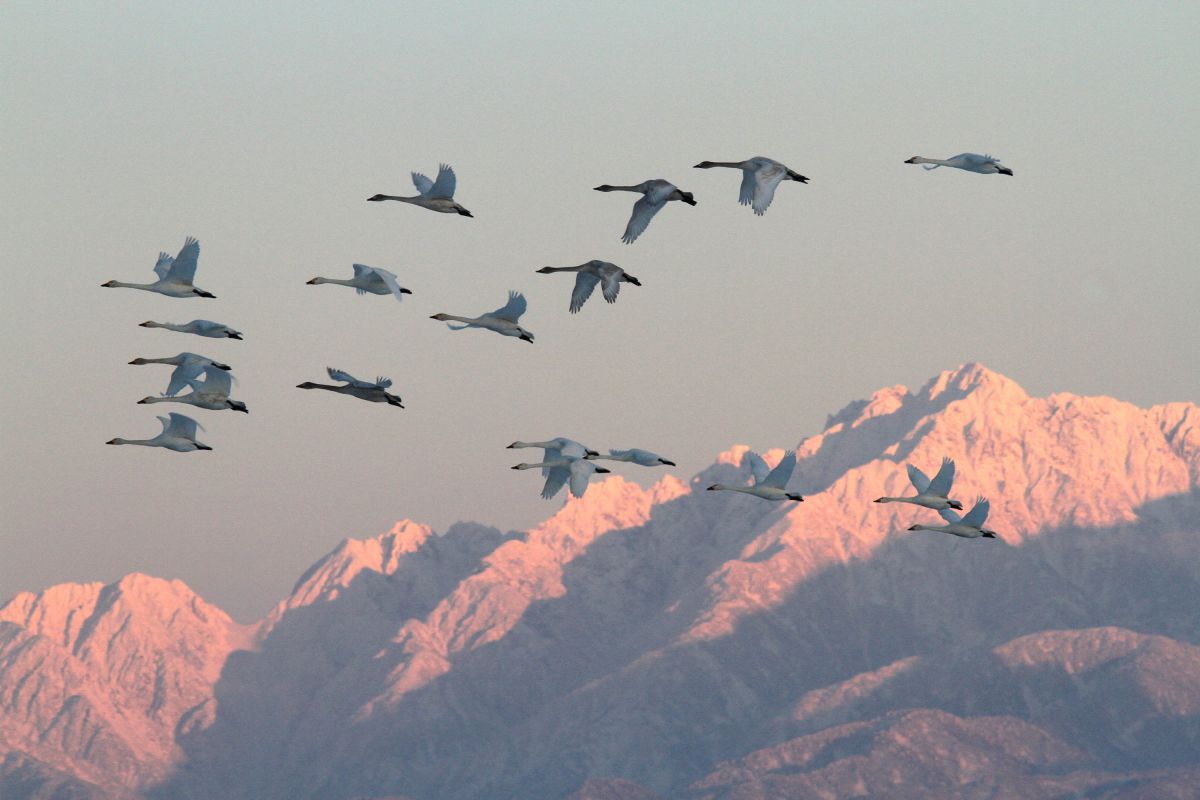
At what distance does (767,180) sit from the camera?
8719 cm

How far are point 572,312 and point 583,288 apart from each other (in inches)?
77.8

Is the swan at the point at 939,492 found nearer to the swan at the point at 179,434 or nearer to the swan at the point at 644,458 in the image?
the swan at the point at 644,458

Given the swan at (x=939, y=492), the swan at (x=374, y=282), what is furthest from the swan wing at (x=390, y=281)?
the swan at (x=939, y=492)

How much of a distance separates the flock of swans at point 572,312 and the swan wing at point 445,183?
0.14 feet

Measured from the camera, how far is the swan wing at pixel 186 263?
310 ft

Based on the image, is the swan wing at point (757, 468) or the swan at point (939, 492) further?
the swan wing at point (757, 468)

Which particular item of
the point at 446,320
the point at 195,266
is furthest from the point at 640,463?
the point at 195,266

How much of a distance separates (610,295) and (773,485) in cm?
→ 1067

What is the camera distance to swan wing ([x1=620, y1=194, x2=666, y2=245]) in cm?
9044

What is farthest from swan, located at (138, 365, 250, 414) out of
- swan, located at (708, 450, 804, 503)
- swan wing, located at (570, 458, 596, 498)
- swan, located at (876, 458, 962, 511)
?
swan, located at (876, 458, 962, 511)

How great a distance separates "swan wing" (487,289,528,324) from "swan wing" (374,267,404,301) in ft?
24.2

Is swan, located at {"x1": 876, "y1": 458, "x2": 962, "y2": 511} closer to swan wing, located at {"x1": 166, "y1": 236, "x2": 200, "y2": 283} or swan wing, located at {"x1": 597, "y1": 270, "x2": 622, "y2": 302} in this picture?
swan wing, located at {"x1": 597, "y1": 270, "x2": 622, "y2": 302}

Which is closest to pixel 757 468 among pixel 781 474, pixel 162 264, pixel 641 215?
pixel 781 474

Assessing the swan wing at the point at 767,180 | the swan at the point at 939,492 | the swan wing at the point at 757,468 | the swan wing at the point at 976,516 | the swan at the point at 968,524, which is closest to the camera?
the swan wing at the point at 767,180
